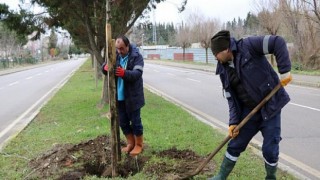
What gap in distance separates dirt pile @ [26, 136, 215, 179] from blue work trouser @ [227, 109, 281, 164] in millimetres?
733

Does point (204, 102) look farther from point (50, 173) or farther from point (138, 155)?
point (50, 173)

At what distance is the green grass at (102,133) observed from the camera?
5145mm

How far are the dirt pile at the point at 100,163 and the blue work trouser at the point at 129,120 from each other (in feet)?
1.23

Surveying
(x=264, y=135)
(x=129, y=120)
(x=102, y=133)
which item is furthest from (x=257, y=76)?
(x=102, y=133)

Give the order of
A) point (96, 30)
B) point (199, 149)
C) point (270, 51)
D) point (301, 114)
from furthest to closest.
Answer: point (96, 30)
point (301, 114)
point (199, 149)
point (270, 51)

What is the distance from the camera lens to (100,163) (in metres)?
5.30

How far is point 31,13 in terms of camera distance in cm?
1086

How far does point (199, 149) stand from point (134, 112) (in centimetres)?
122

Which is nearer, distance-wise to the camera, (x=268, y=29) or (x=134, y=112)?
(x=134, y=112)

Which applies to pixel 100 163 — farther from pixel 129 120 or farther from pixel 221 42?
pixel 221 42

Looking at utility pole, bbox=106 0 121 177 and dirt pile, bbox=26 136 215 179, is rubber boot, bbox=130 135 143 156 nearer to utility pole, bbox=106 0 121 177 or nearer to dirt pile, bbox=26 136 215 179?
dirt pile, bbox=26 136 215 179

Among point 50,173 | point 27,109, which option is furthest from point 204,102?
point 50,173

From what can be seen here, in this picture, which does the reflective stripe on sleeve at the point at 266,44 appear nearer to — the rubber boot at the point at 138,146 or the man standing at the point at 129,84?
the man standing at the point at 129,84

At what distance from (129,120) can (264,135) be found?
2143 millimetres
